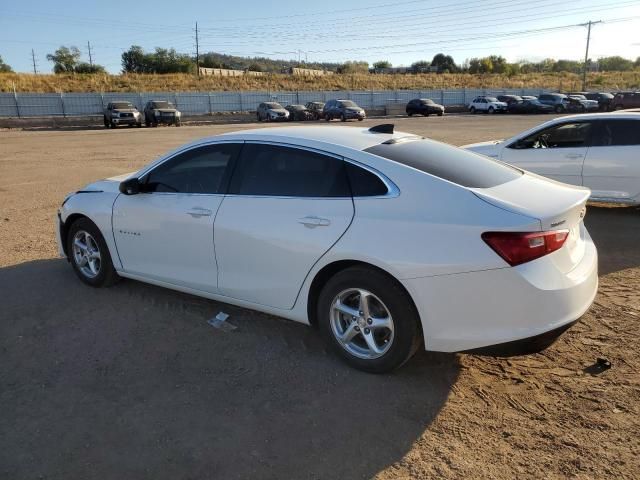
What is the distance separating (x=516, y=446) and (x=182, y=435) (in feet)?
5.94

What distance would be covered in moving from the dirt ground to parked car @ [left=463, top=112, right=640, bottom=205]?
136 inches

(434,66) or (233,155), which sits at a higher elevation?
(434,66)

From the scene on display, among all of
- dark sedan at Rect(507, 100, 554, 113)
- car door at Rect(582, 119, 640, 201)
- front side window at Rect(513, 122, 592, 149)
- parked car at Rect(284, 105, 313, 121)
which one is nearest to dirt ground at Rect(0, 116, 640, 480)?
car door at Rect(582, 119, 640, 201)

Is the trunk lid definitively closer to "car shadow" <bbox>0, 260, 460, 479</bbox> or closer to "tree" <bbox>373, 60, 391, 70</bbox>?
"car shadow" <bbox>0, 260, 460, 479</bbox>

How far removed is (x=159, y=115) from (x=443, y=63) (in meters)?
108

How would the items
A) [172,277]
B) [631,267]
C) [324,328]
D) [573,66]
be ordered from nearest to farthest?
[324,328] → [172,277] → [631,267] → [573,66]

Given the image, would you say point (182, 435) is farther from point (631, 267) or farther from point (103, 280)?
point (631, 267)

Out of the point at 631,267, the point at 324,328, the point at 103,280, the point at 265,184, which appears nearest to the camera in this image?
the point at 324,328

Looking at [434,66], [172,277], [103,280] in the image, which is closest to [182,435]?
[172,277]

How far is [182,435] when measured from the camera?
3020 mm

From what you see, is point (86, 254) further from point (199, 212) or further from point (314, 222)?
point (314, 222)

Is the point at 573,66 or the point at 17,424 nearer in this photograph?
the point at 17,424

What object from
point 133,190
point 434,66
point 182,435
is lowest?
point 182,435

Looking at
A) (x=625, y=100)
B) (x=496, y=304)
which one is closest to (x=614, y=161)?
(x=496, y=304)
